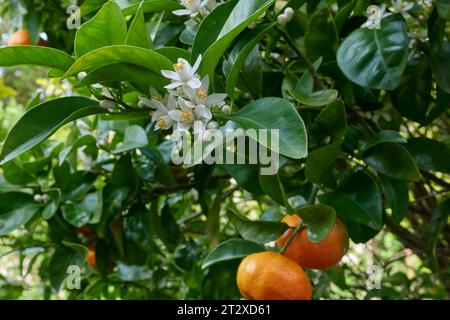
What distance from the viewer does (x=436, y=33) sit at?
818 millimetres

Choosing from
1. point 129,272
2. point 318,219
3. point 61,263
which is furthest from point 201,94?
point 129,272

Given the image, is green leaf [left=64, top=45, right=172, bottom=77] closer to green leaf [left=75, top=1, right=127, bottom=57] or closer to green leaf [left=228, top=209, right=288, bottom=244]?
green leaf [left=75, top=1, right=127, bottom=57]

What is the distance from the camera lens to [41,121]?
0.64 m

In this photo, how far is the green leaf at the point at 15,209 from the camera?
3.20 ft

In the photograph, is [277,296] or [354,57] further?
[354,57]

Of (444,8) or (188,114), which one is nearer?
(188,114)

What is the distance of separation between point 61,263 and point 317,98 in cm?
57

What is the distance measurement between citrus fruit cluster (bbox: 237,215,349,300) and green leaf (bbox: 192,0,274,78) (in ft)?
0.73

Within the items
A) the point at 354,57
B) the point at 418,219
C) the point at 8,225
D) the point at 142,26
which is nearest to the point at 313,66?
the point at 354,57

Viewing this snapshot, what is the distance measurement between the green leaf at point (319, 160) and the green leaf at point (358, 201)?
0.04m

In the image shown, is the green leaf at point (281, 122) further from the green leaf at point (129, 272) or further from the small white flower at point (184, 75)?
the green leaf at point (129, 272)

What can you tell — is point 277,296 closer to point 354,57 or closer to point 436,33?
point 354,57

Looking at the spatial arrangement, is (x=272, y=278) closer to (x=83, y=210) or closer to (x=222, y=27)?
(x=222, y=27)

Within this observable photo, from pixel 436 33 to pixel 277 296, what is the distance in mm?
438
